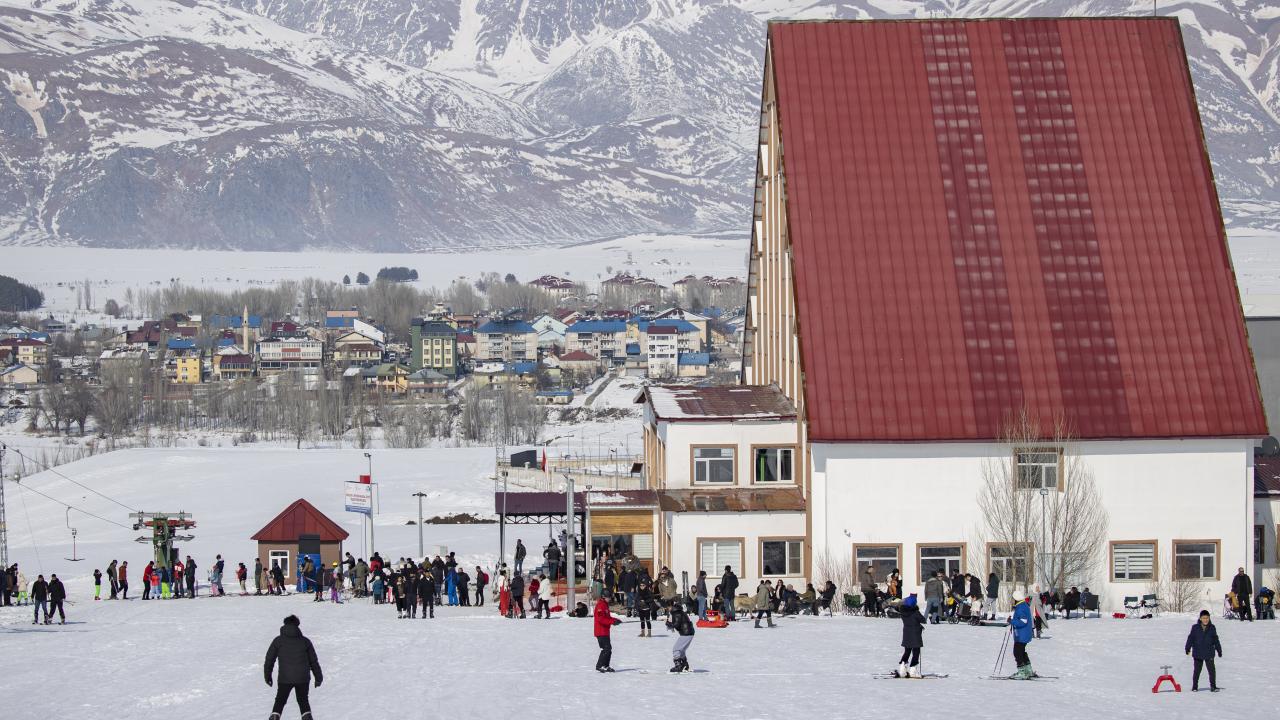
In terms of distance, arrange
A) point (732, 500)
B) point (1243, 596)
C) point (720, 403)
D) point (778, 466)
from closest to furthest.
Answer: point (1243, 596) < point (732, 500) < point (778, 466) < point (720, 403)

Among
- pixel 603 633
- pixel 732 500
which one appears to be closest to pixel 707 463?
pixel 732 500

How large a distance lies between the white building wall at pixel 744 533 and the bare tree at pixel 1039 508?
4371 millimetres

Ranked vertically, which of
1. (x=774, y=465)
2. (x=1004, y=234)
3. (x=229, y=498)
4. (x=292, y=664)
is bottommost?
(x=292, y=664)

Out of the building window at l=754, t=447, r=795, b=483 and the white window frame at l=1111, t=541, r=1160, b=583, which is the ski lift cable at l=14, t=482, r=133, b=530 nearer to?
the building window at l=754, t=447, r=795, b=483

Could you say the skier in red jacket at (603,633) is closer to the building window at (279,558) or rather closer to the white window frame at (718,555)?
the white window frame at (718,555)

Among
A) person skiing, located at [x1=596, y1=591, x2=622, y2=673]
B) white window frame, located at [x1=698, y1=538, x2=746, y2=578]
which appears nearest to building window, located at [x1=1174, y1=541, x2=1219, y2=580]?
white window frame, located at [x1=698, y1=538, x2=746, y2=578]

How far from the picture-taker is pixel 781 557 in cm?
4100


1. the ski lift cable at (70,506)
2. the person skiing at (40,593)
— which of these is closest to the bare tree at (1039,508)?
the person skiing at (40,593)

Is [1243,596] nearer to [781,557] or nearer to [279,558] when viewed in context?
[781,557]

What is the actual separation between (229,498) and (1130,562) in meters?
52.3

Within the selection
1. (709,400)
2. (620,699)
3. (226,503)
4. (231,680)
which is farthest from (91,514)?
(620,699)

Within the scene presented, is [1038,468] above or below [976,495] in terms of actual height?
above

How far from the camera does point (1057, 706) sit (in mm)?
23656

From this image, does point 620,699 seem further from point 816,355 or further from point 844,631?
point 816,355
